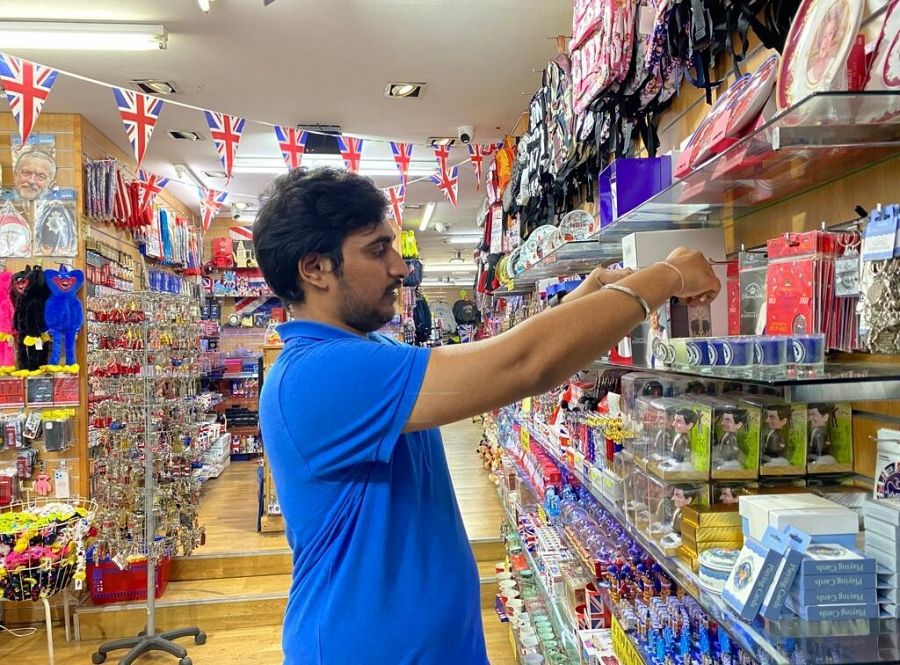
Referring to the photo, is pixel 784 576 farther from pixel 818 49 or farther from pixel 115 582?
pixel 115 582

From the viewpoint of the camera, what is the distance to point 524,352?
97cm

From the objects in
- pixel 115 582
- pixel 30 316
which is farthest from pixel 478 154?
pixel 115 582

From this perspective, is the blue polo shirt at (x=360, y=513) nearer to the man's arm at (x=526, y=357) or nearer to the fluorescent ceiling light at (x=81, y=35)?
the man's arm at (x=526, y=357)

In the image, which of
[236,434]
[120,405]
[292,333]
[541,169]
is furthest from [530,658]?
[236,434]

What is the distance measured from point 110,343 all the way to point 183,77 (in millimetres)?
1772

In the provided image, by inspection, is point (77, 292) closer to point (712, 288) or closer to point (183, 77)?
point (183, 77)

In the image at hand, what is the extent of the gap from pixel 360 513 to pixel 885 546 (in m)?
0.83

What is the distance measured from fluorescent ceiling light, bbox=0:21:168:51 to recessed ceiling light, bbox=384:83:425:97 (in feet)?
4.73

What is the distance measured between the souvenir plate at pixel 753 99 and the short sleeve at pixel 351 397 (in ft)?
2.25

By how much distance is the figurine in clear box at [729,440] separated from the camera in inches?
A: 47.6

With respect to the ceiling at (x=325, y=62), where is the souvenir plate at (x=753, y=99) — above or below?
below

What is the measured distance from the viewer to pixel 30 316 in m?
4.23

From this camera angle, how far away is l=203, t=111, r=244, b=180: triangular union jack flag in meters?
4.14

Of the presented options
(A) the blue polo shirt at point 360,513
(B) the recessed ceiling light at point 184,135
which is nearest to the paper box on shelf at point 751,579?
(A) the blue polo shirt at point 360,513
